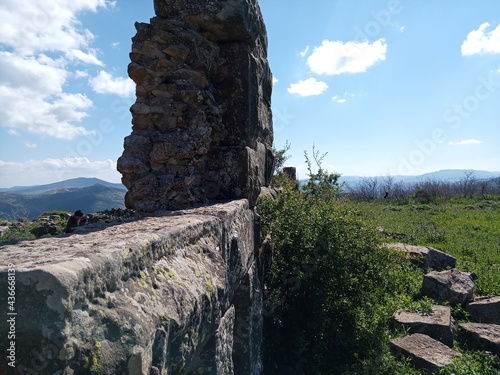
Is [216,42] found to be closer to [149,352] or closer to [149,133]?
[149,133]

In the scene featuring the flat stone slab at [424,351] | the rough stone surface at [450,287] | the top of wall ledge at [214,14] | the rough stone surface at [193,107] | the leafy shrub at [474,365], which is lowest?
the leafy shrub at [474,365]

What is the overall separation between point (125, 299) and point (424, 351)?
4.45 m

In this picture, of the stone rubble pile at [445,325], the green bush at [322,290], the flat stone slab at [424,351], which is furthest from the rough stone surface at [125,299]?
the stone rubble pile at [445,325]

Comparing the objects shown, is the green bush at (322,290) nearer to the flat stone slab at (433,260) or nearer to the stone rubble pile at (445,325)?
the stone rubble pile at (445,325)

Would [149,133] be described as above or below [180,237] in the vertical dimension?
above

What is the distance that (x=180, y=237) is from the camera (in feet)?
5.96

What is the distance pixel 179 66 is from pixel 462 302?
18.5 feet

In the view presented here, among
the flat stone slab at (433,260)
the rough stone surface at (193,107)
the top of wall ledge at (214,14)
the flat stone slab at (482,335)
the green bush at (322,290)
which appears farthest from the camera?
the flat stone slab at (433,260)

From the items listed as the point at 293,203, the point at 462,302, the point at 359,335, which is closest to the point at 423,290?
the point at 462,302

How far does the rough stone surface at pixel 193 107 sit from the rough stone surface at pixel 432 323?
3.09 m

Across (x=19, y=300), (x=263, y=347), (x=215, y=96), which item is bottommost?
(x=263, y=347)

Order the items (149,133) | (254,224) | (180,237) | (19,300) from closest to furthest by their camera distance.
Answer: (19,300), (180,237), (149,133), (254,224)

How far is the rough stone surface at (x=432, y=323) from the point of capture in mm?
5043

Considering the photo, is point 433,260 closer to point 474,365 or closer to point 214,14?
point 474,365
